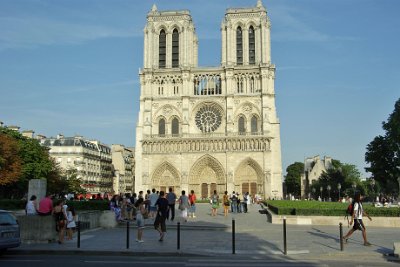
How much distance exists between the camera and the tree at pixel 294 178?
324ft

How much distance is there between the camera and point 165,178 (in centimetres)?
6319

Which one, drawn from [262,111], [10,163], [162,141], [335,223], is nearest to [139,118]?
[162,141]

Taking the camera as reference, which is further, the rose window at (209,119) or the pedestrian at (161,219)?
the rose window at (209,119)

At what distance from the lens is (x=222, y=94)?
206 ft

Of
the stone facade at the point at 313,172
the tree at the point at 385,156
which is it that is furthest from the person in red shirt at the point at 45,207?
the stone facade at the point at 313,172

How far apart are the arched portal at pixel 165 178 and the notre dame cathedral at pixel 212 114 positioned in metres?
0.13

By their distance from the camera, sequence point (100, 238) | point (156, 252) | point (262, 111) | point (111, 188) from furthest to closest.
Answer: point (111, 188)
point (262, 111)
point (100, 238)
point (156, 252)

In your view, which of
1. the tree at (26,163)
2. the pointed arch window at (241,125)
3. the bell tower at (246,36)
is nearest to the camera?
the tree at (26,163)

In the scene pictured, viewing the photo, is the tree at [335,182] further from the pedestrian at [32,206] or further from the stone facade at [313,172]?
the pedestrian at [32,206]

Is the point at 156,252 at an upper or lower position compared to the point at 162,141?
lower

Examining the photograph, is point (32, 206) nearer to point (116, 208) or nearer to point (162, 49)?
point (116, 208)

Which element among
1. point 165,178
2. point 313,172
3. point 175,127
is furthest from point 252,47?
point 313,172

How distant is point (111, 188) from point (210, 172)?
34.6 m

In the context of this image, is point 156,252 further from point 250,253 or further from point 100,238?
point 100,238
